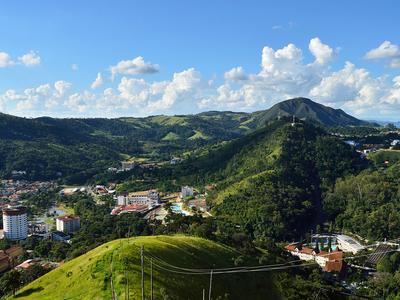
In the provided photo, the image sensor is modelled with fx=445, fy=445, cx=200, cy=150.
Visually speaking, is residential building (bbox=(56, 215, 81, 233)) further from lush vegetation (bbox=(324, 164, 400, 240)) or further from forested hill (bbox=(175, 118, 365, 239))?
lush vegetation (bbox=(324, 164, 400, 240))

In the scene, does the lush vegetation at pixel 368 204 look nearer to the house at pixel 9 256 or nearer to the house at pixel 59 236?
the house at pixel 59 236

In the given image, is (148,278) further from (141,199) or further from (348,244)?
(141,199)

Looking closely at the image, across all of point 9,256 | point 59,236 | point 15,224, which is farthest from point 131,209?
point 9,256

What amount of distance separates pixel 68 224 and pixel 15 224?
43.1 ft

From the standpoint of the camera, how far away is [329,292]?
64.0 metres

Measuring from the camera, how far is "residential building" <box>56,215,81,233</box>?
386 feet

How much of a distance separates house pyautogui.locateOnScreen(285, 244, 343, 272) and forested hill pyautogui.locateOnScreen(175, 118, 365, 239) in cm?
1157

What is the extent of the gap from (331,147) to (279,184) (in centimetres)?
4273

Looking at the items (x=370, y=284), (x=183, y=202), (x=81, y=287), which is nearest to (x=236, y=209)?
(x=183, y=202)

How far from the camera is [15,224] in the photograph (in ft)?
377

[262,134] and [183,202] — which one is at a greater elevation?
[262,134]

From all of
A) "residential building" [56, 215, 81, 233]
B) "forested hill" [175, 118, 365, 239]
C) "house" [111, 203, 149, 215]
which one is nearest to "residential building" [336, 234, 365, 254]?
"forested hill" [175, 118, 365, 239]

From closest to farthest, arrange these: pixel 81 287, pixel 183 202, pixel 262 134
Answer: pixel 81 287 → pixel 183 202 → pixel 262 134

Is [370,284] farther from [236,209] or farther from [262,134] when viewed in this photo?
[262,134]
